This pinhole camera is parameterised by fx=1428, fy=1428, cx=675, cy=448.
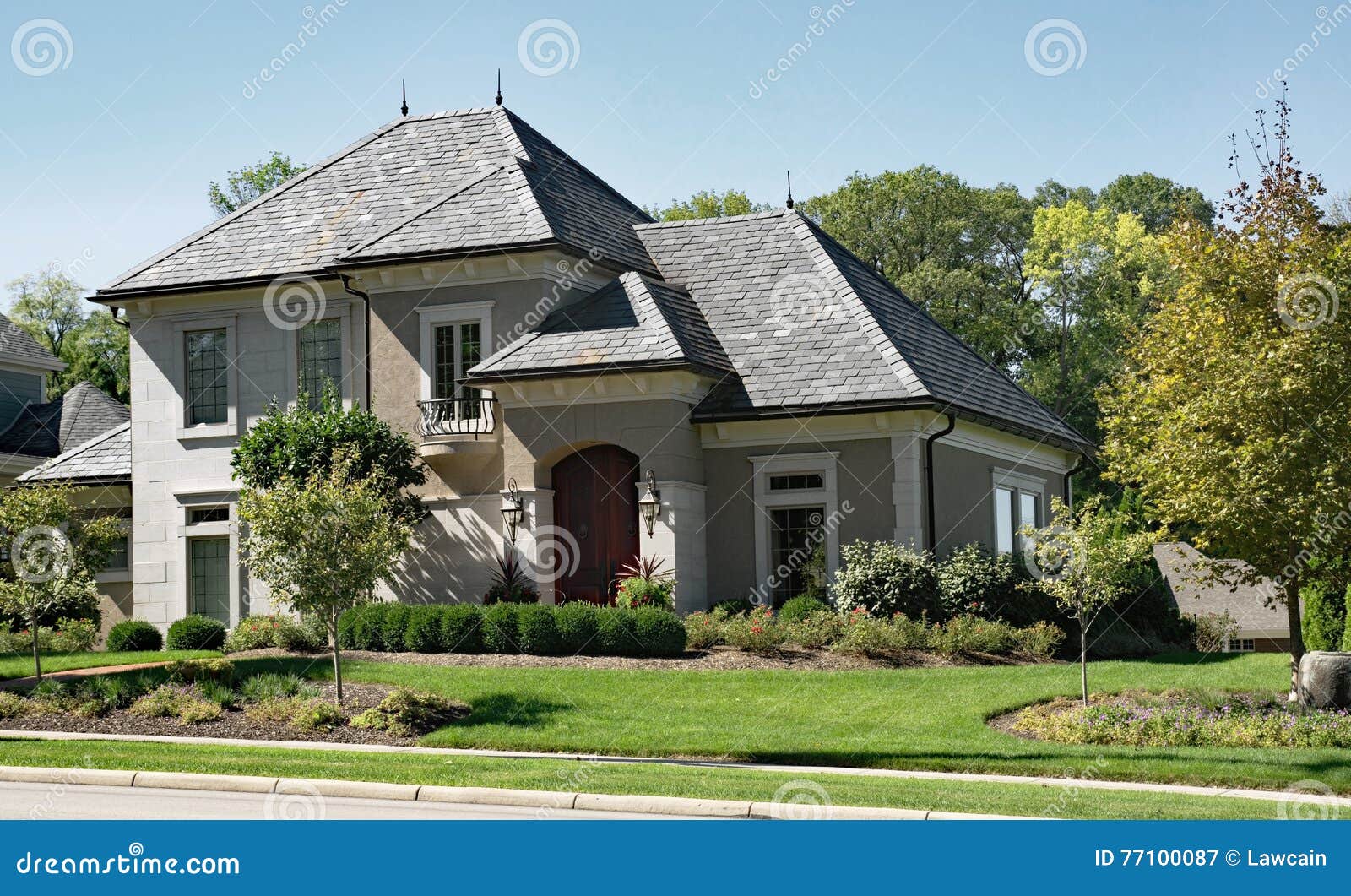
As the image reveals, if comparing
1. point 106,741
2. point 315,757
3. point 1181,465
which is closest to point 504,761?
point 315,757

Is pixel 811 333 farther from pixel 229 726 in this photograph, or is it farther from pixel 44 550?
pixel 44 550

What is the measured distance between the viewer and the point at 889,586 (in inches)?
887

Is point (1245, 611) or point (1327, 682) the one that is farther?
point (1245, 611)

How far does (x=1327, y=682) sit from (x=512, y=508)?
42.6 feet

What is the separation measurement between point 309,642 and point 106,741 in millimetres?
5587

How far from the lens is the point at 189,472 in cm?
2811

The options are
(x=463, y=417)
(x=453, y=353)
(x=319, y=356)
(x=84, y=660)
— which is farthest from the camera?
(x=319, y=356)

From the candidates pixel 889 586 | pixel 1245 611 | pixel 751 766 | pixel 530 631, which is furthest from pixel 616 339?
pixel 1245 611

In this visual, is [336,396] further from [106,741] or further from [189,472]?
[106,741]

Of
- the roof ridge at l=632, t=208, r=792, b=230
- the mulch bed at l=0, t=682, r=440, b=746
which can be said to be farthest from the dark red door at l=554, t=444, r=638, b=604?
the roof ridge at l=632, t=208, r=792, b=230

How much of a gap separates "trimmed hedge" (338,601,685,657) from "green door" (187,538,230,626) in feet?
23.7

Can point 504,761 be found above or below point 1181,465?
below

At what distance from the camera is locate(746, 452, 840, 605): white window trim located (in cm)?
2442

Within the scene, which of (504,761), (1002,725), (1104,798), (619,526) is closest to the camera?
(1104,798)
